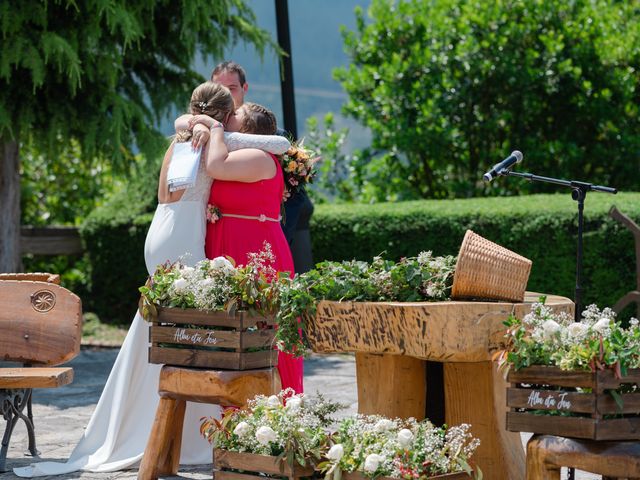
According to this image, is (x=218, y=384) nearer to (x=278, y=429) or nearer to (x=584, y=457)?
(x=278, y=429)

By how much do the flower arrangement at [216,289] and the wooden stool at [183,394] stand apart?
295 mm

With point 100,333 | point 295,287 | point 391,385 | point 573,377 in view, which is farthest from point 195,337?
point 100,333

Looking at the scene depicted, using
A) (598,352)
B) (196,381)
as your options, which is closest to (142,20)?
(196,381)

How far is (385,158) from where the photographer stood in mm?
12781

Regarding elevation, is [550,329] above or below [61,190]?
below

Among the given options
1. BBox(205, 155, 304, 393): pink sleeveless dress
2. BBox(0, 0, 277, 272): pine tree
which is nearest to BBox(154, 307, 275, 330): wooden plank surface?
BBox(205, 155, 304, 393): pink sleeveless dress

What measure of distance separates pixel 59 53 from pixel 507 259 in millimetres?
5175

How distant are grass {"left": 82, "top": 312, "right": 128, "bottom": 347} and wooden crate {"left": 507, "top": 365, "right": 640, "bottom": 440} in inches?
284

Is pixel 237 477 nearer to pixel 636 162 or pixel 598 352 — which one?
pixel 598 352

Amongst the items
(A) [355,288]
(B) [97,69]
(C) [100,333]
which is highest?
(B) [97,69]

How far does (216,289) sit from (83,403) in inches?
124

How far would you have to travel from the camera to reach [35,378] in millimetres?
5402

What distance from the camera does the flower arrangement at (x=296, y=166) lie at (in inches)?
231

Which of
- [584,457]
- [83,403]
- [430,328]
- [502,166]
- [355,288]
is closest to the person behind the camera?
[584,457]
